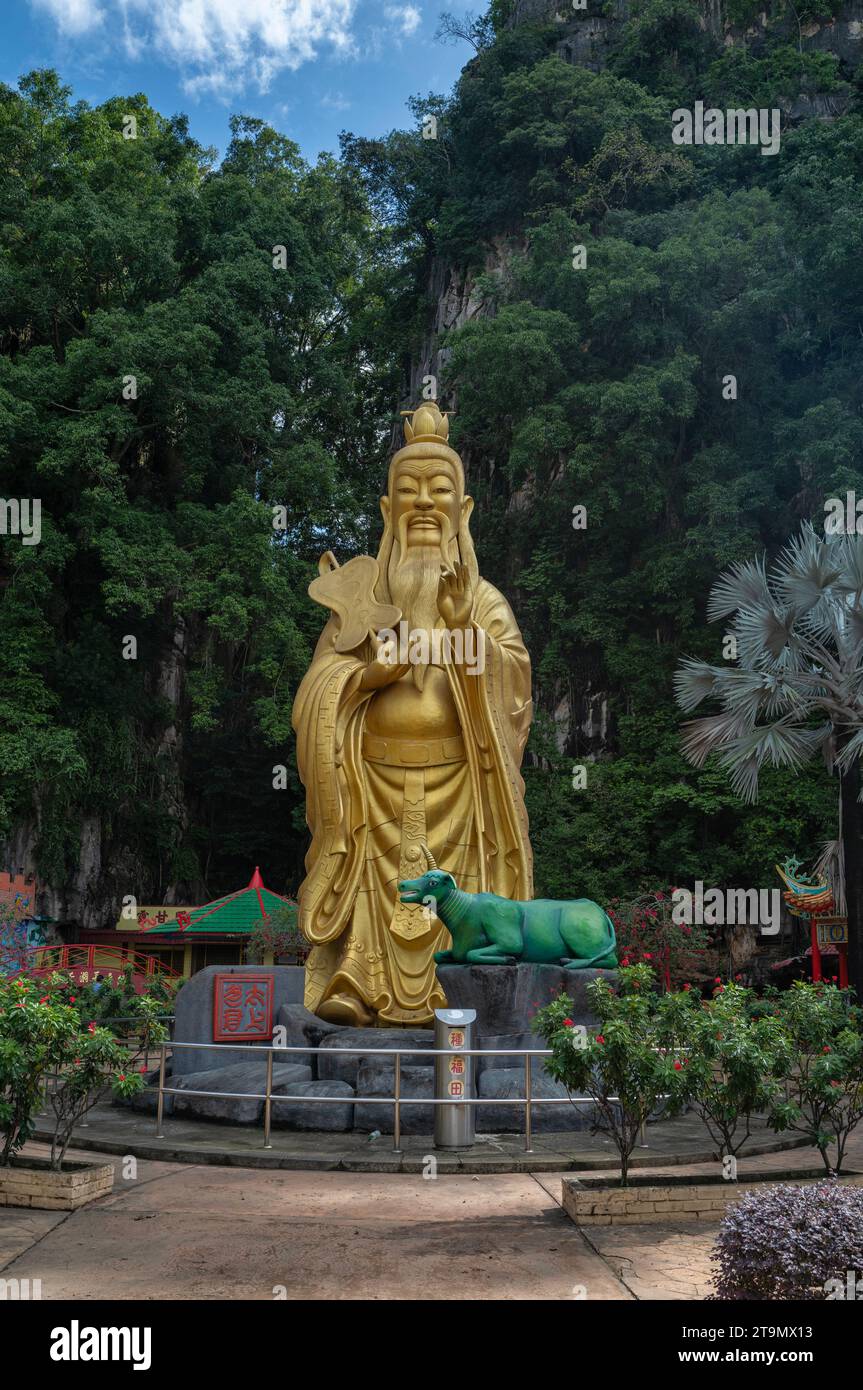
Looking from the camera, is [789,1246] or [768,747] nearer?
[789,1246]

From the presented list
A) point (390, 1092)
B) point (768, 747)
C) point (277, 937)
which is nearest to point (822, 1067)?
point (390, 1092)

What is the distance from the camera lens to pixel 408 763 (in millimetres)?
11047

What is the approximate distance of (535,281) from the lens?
24.5 meters

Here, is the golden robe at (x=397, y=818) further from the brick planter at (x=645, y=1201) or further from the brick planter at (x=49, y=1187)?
the brick planter at (x=645, y=1201)

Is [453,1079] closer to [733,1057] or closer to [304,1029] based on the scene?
[733,1057]

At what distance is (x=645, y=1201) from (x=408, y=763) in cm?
547

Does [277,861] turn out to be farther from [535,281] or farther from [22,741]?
[535,281]

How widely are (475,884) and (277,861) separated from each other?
53.3ft

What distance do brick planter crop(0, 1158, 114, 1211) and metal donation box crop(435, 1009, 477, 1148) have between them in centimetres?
212

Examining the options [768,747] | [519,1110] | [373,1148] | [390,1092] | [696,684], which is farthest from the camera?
[696,684]

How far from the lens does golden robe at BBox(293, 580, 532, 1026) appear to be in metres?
10.5

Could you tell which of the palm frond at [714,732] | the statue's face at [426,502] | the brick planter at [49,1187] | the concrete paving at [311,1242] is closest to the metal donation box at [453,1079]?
the concrete paving at [311,1242]

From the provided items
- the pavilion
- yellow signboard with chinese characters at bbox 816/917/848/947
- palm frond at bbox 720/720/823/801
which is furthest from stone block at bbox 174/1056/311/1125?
the pavilion
